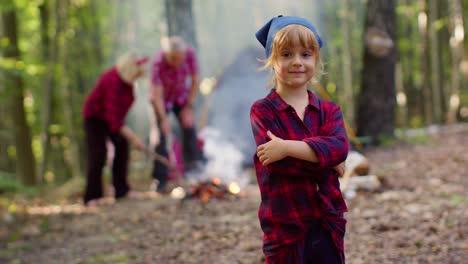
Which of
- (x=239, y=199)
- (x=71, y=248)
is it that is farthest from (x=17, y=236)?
(x=239, y=199)

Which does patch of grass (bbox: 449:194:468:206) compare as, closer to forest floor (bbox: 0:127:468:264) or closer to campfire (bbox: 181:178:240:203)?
forest floor (bbox: 0:127:468:264)

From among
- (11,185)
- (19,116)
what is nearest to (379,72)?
(11,185)

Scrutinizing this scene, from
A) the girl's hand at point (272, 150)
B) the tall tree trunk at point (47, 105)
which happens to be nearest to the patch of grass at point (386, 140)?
the tall tree trunk at point (47, 105)

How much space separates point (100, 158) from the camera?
7.05 meters

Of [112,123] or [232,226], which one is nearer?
[232,226]

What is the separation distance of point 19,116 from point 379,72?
27.5 feet

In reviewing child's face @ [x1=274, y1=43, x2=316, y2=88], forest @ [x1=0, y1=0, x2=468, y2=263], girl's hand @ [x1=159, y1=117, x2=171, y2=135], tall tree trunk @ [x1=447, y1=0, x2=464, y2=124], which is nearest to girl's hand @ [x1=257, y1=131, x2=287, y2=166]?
child's face @ [x1=274, y1=43, x2=316, y2=88]

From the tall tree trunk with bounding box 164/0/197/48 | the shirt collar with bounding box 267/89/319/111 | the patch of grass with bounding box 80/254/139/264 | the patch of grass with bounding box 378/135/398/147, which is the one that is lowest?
the patch of grass with bounding box 80/254/139/264

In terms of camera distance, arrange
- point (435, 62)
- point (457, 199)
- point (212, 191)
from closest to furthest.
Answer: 1. point (457, 199)
2. point (212, 191)
3. point (435, 62)

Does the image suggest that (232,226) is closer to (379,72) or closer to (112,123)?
(112,123)

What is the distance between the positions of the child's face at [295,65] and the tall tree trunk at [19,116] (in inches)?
390

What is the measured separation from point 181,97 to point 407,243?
450 cm

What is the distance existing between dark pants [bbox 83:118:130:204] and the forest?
Answer: 35cm

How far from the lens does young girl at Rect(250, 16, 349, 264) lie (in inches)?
81.4
